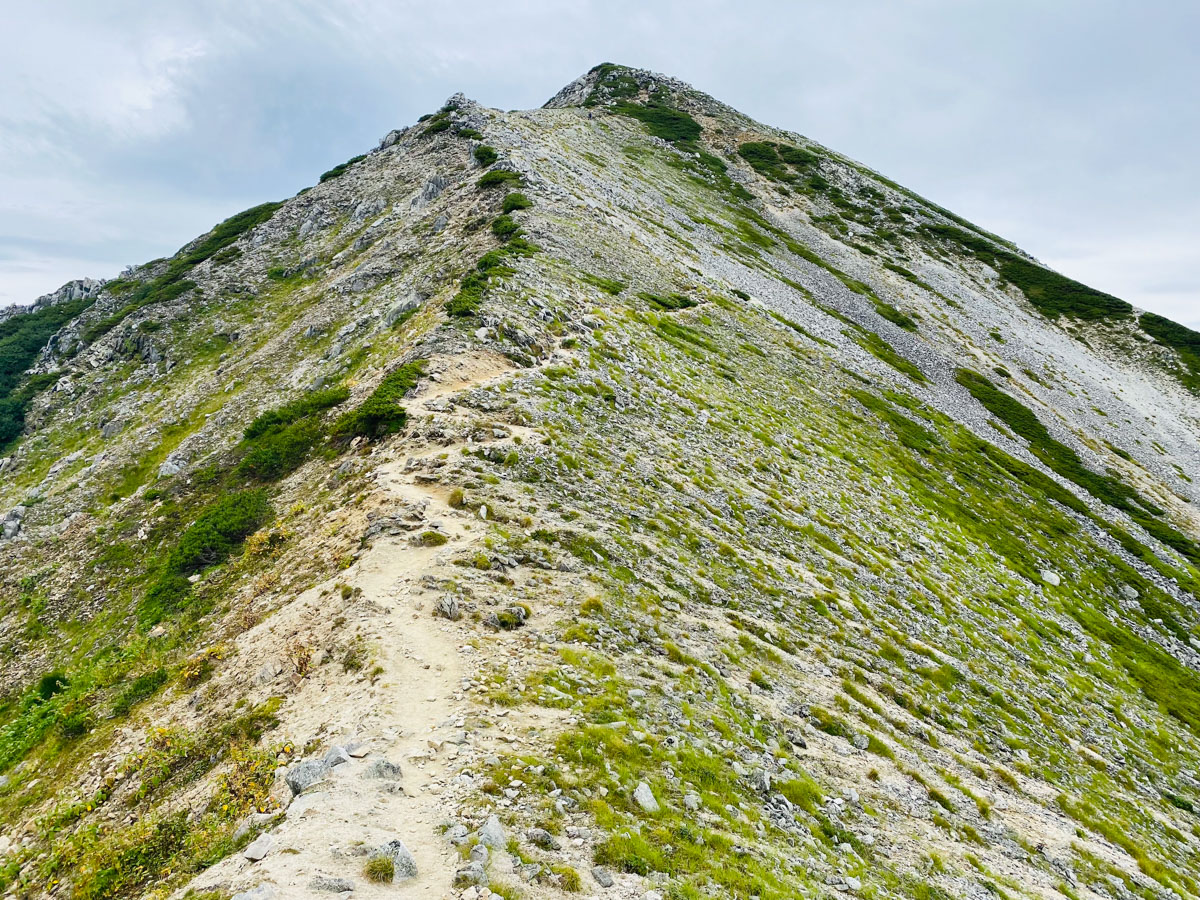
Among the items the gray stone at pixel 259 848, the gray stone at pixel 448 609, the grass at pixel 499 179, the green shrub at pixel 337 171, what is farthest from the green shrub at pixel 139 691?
the green shrub at pixel 337 171

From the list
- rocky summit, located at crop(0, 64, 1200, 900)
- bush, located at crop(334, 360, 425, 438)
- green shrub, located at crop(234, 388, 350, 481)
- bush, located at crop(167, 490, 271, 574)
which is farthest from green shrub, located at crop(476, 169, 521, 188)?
bush, located at crop(167, 490, 271, 574)

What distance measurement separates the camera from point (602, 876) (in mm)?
8328

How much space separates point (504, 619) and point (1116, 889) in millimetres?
17580

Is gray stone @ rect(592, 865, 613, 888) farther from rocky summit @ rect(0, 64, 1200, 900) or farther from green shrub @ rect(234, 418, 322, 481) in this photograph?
green shrub @ rect(234, 418, 322, 481)

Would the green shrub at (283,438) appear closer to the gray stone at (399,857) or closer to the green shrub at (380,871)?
the gray stone at (399,857)

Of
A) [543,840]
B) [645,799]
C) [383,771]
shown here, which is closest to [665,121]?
[645,799]

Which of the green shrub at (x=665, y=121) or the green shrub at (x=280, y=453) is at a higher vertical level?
the green shrub at (x=665, y=121)

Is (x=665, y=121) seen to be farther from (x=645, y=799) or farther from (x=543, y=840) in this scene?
(x=543, y=840)

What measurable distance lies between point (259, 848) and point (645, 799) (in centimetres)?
599

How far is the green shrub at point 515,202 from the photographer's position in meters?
44.5

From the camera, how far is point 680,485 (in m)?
23.9

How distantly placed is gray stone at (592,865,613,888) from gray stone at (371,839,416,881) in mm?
2568

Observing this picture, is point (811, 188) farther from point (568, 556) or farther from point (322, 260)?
point (568, 556)

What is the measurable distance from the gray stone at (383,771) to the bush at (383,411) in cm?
1385
